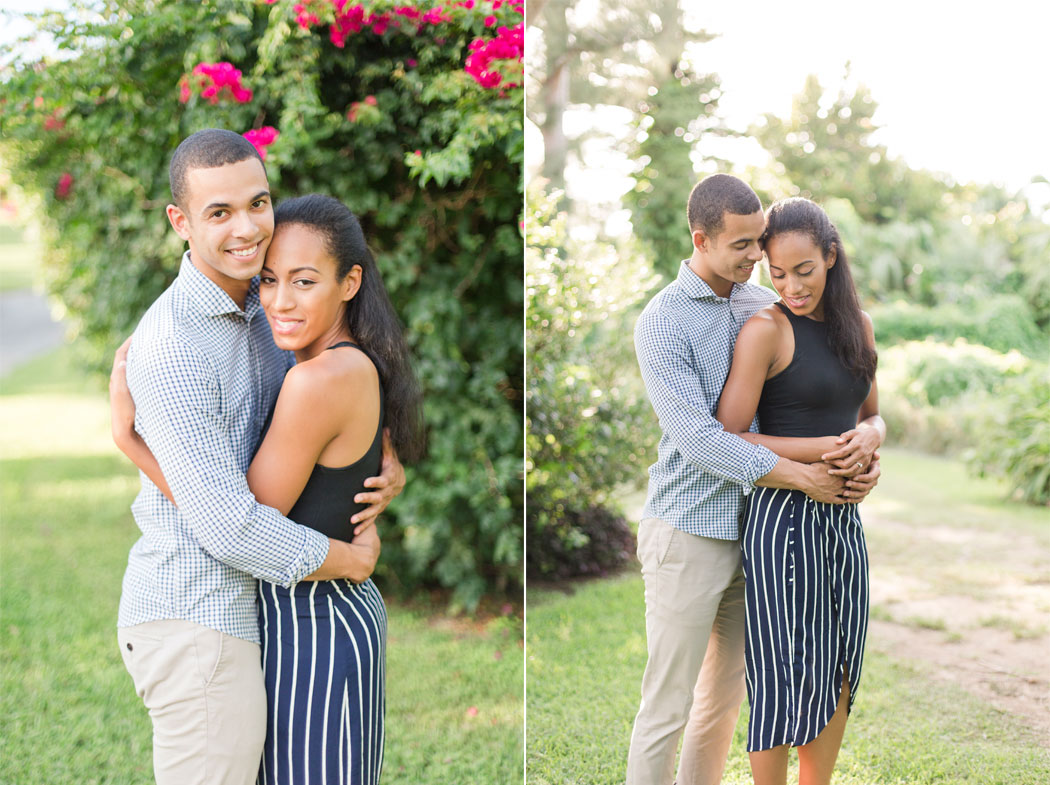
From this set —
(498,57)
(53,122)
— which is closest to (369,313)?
(498,57)

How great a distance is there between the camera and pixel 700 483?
2.36 m

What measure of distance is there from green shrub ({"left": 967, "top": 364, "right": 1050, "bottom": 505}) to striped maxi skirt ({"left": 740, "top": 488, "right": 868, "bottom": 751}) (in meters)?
1.57

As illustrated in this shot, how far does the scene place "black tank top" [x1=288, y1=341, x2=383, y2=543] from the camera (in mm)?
1869

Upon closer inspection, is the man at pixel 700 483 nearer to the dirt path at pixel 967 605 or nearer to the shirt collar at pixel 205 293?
the shirt collar at pixel 205 293

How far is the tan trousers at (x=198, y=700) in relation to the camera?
5.82 feet

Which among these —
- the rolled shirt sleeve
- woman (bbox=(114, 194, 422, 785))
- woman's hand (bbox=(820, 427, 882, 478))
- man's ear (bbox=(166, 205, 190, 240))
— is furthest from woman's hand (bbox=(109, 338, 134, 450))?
woman's hand (bbox=(820, 427, 882, 478))

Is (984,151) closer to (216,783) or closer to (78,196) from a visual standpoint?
(216,783)

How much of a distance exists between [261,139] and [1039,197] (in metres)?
2.82

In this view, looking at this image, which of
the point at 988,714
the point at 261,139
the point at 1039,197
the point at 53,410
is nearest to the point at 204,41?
the point at 261,139

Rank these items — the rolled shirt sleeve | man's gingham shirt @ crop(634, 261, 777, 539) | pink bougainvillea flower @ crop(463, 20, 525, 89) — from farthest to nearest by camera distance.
Answer: pink bougainvillea flower @ crop(463, 20, 525, 89) → man's gingham shirt @ crop(634, 261, 777, 539) → the rolled shirt sleeve

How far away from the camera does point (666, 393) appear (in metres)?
2.26

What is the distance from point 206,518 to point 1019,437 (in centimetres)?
320

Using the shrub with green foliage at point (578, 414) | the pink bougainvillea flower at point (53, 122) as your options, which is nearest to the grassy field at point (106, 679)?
the shrub with green foliage at point (578, 414)

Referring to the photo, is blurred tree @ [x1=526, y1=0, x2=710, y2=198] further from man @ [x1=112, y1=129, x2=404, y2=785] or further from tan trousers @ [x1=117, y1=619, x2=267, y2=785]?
tan trousers @ [x1=117, y1=619, x2=267, y2=785]
